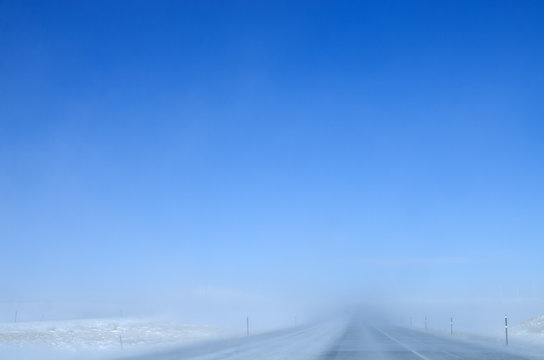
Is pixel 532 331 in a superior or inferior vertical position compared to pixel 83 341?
superior

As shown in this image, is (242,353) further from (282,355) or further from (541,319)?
(541,319)

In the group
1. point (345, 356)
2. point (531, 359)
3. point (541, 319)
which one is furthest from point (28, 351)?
point (541, 319)

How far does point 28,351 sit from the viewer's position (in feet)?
78.9

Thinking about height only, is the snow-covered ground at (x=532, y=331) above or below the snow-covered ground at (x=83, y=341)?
above

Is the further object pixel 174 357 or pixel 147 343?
pixel 147 343

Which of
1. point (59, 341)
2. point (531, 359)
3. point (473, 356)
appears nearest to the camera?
point (531, 359)

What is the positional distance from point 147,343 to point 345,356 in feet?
45.5

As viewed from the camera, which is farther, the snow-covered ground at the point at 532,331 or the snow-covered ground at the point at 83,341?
the snow-covered ground at the point at 532,331

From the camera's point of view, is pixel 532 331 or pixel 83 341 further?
pixel 532 331

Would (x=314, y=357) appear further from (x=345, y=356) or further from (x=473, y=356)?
(x=473, y=356)

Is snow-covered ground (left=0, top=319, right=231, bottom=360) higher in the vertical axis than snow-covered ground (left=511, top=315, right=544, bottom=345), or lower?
lower

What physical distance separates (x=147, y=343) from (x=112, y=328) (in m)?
9.66

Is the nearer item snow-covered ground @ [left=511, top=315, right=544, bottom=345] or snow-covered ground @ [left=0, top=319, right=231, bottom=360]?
snow-covered ground @ [left=0, top=319, right=231, bottom=360]

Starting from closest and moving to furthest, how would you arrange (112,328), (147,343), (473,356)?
(473,356) < (147,343) < (112,328)
